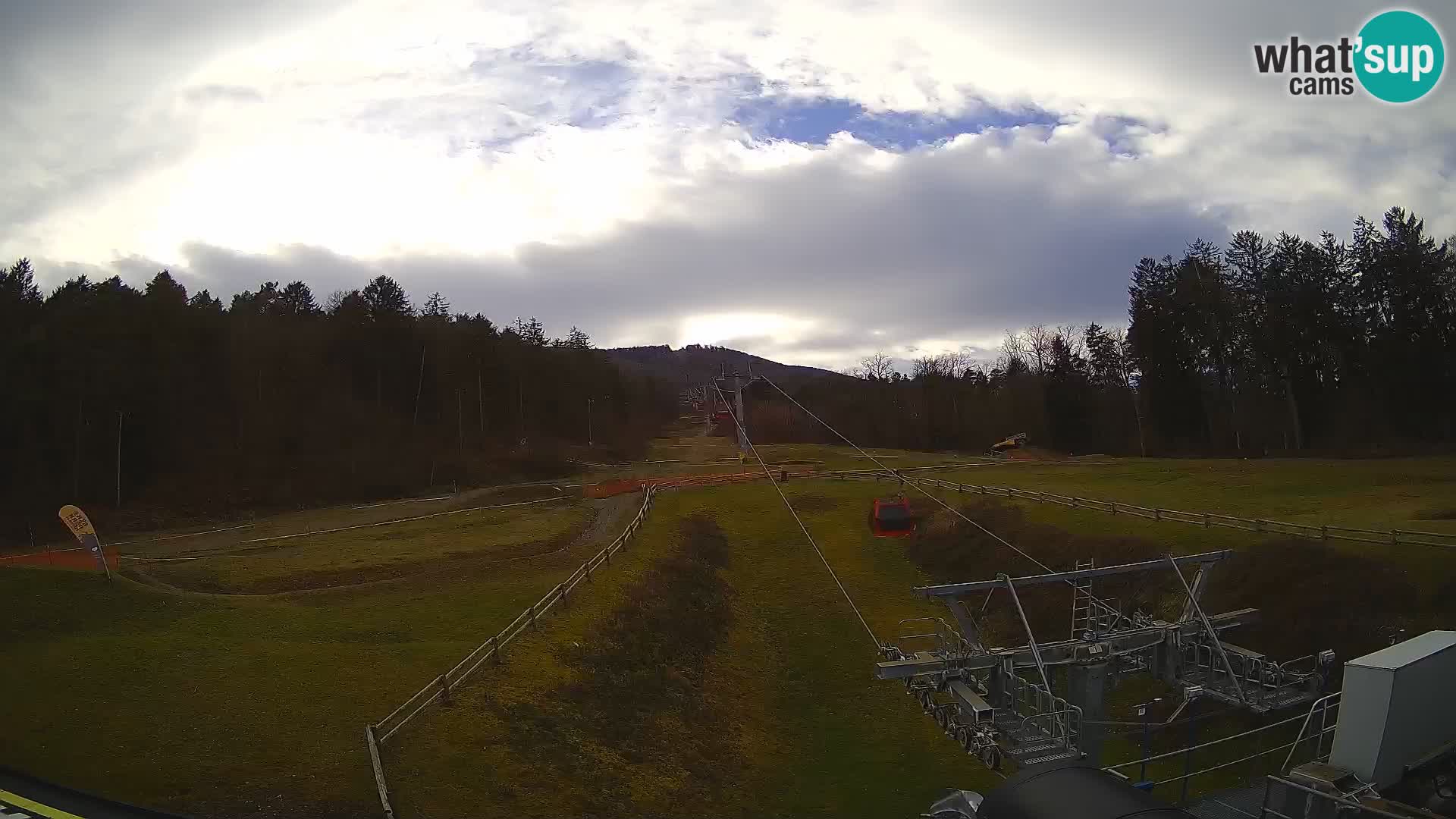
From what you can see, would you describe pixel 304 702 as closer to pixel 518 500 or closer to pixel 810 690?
pixel 810 690

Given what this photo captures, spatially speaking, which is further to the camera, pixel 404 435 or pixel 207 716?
Answer: pixel 404 435

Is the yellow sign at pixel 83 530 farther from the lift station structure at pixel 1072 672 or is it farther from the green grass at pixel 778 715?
the lift station structure at pixel 1072 672

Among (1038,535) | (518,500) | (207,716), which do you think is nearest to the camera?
(207,716)

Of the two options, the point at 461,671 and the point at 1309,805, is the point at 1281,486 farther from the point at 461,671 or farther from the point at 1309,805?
the point at 461,671

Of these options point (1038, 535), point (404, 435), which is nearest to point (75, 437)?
point (404, 435)

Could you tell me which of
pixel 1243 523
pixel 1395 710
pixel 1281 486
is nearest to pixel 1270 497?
pixel 1281 486
